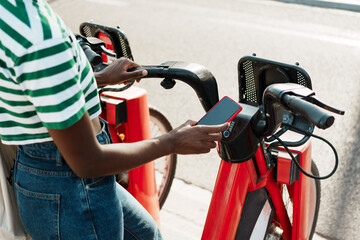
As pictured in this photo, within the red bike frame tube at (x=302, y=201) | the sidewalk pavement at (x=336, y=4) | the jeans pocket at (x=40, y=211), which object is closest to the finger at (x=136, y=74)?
the jeans pocket at (x=40, y=211)

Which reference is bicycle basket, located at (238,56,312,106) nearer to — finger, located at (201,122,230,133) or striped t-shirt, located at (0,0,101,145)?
finger, located at (201,122,230,133)

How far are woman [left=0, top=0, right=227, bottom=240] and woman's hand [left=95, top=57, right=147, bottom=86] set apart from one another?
0.32m

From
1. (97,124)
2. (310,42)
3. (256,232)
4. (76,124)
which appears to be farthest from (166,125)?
(310,42)

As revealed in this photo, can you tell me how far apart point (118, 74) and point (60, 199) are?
23.8 inches

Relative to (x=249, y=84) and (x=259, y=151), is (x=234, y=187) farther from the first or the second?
(x=249, y=84)

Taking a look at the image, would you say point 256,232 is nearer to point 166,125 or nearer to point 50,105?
point 50,105

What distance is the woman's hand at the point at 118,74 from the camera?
5.82 ft

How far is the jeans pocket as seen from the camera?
4.43 feet

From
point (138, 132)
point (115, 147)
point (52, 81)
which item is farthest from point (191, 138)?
point (138, 132)

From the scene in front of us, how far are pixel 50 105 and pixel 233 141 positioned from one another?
27.8 inches

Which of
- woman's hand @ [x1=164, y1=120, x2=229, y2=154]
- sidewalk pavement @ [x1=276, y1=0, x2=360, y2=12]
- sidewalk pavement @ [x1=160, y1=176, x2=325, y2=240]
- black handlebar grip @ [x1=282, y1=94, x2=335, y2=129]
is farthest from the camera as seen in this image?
sidewalk pavement @ [x1=276, y1=0, x2=360, y2=12]

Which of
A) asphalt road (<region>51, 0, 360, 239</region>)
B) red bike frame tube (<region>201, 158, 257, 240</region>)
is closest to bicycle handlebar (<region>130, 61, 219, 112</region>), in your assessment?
red bike frame tube (<region>201, 158, 257, 240</region>)

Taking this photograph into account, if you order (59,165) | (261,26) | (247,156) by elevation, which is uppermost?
(59,165)

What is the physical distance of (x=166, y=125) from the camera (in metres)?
3.11
